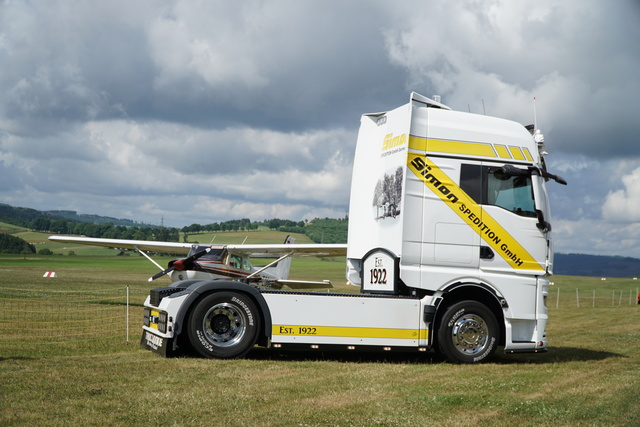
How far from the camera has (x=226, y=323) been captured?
32.1 ft

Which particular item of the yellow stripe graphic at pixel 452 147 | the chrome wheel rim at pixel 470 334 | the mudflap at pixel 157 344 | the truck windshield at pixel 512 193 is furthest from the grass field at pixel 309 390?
the yellow stripe graphic at pixel 452 147

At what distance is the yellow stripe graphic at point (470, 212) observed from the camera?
10.0 meters

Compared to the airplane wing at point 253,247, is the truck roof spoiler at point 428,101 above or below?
above

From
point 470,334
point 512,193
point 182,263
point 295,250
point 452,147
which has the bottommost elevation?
point 470,334

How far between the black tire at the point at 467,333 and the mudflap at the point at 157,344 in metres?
4.12

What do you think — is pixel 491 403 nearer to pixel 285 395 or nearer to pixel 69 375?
pixel 285 395

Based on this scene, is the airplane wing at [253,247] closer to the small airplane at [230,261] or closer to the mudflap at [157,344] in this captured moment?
the small airplane at [230,261]

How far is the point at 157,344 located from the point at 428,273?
434 centimetres

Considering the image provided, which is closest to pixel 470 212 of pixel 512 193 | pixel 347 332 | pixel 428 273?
pixel 512 193

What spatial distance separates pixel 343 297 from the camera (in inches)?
386

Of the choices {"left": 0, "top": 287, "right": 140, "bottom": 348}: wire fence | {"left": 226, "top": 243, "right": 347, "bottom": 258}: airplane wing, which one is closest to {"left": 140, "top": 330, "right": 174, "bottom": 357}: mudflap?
{"left": 0, "top": 287, "right": 140, "bottom": 348}: wire fence

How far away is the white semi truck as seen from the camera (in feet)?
31.9

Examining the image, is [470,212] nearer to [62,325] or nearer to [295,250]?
[62,325]

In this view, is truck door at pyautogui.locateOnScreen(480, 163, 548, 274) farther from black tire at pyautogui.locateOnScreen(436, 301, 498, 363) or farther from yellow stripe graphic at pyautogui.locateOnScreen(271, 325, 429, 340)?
yellow stripe graphic at pyautogui.locateOnScreen(271, 325, 429, 340)
